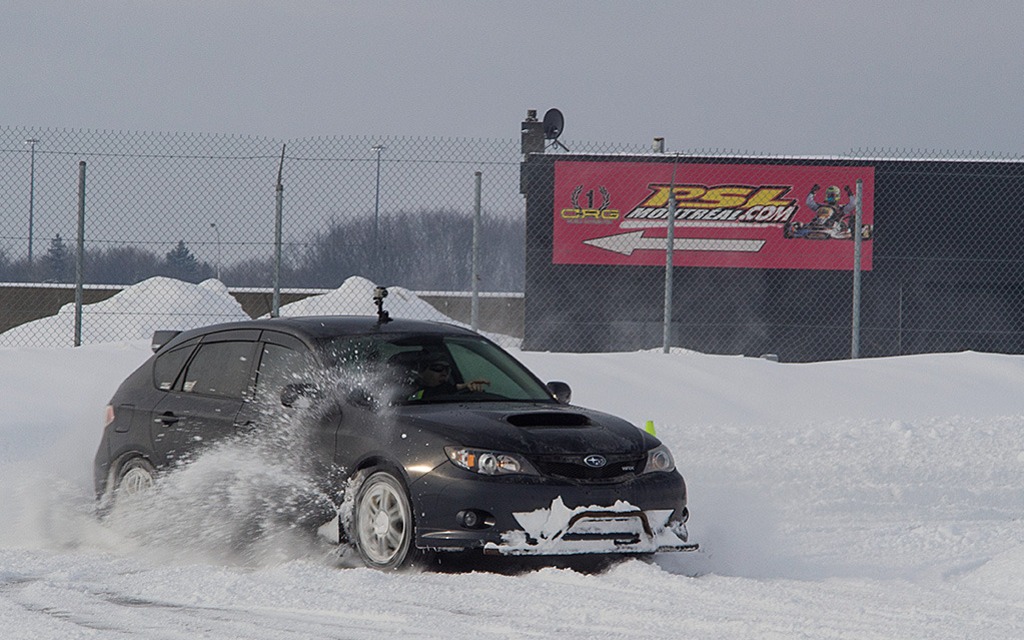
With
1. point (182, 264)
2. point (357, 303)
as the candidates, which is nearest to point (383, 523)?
point (182, 264)

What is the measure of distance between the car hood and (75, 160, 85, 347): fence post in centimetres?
778

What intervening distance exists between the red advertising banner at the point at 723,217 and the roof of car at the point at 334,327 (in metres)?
16.7

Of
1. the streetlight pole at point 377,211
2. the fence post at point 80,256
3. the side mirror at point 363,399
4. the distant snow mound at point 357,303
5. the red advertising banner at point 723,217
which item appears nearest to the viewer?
the side mirror at point 363,399

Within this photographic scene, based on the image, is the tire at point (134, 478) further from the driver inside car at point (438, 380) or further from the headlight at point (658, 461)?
the headlight at point (658, 461)

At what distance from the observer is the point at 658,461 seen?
25.0 feet

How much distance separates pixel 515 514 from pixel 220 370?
234 cm

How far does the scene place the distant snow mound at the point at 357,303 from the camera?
19.1 m

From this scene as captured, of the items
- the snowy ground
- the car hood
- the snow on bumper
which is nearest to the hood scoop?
the car hood

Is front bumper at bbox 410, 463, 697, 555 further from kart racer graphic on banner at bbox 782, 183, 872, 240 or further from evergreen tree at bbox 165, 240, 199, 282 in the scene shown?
kart racer graphic on banner at bbox 782, 183, 872, 240

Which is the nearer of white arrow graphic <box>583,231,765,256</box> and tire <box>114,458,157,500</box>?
tire <box>114,458,157,500</box>

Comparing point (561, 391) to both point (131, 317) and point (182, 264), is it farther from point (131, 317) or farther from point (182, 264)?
point (131, 317)

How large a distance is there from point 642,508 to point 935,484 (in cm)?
469

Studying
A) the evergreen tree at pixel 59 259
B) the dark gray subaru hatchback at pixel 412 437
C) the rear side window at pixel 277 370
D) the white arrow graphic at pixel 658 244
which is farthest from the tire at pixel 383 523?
the white arrow graphic at pixel 658 244

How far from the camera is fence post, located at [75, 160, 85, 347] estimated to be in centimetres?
1447
